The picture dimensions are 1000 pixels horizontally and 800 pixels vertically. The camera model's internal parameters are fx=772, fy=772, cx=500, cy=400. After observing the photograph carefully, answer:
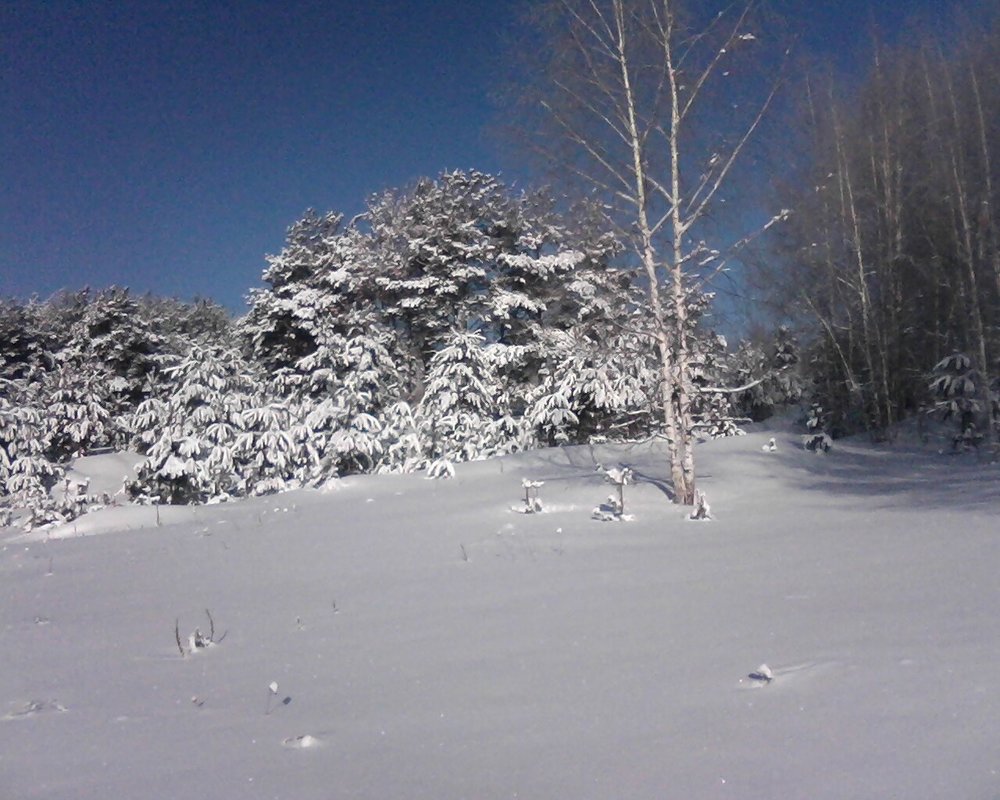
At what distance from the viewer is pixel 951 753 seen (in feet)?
9.02

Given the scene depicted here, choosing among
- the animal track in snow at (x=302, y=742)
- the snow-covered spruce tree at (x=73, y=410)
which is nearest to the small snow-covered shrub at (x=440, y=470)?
the animal track in snow at (x=302, y=742)

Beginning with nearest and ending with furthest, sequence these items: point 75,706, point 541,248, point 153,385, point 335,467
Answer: point 75,706
point 335,467
point 541,248
point 153,385

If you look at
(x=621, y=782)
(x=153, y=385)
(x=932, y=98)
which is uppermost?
(x=932, y=98)

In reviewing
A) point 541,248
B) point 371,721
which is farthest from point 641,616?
point 541,248

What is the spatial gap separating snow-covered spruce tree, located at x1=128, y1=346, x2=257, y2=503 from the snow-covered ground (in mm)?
8745

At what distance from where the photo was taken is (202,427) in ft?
58.2

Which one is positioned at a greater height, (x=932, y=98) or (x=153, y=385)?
(x=932, y=98)

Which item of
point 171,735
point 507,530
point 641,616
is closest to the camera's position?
point 171,735

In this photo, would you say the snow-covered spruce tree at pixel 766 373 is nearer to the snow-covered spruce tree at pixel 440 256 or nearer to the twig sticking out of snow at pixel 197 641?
the snow-covered spruce tree at pixel 440 256

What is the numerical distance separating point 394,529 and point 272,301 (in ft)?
53.1

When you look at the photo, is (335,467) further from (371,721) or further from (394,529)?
(371,721)

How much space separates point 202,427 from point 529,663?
49.9ft

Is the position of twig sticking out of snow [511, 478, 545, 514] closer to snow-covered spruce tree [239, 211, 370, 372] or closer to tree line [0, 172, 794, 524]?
tree line [0, 172, 794, 524]

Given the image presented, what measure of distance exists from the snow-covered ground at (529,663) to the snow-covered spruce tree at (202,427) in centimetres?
875
